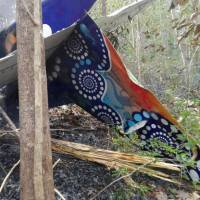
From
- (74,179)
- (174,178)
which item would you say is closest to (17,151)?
(74,179)

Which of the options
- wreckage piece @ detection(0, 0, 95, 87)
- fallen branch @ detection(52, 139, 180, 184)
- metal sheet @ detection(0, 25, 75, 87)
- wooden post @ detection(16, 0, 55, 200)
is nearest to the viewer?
wooden post @ detection(16, 0, 55, 200)

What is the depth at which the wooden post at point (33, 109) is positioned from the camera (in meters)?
1.54

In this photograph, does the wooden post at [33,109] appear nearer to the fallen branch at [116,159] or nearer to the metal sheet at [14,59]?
the metal sheet at [14,59]

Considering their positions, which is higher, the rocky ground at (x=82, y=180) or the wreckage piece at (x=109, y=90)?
the wreckage piece at (x=109, y=90)

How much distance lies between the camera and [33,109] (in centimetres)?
154

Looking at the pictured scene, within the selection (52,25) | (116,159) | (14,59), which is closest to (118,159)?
(116,159)

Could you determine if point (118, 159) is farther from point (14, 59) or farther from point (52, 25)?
point (52, 25)

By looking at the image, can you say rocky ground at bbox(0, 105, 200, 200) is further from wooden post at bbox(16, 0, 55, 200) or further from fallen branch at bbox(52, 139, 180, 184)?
wooden post at bbox(16, 0, 55, 200)

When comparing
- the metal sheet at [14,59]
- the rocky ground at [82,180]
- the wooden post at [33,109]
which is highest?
the metal sheet at [14,59]

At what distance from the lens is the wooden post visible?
1.54 m

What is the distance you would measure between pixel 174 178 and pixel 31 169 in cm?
138

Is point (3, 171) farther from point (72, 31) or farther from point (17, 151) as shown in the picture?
point (72, 31)

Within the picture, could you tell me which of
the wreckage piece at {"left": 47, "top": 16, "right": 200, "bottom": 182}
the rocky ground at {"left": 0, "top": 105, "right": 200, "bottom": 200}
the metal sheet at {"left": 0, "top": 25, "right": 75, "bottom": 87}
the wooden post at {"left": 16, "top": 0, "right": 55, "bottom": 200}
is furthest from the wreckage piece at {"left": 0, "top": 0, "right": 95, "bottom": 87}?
the wooden post at {"left": 16, "top": 0, "right": 55, "bottom": 200}

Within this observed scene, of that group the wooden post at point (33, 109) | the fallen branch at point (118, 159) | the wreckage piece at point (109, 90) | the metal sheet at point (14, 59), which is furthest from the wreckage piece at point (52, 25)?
the wooden post at point (33, 109)
